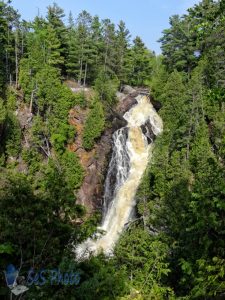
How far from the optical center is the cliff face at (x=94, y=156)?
110ft

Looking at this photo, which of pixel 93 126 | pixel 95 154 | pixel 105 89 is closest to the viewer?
pixel 95 154

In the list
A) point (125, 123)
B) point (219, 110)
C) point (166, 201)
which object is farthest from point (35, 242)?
point (125, 123)

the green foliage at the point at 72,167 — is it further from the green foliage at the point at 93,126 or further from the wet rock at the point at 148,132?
the wet rock at the point at 148,132

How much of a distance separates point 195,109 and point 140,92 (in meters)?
15.2

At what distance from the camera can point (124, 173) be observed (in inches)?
1299

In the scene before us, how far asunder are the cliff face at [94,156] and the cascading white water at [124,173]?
2.89 ft

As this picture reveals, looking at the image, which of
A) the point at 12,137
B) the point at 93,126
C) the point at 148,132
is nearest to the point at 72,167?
the point at 93,126

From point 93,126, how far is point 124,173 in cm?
674

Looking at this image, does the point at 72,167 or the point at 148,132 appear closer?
the point at 72,167

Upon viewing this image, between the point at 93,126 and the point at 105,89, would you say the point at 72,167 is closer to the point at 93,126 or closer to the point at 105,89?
the point at 93,126

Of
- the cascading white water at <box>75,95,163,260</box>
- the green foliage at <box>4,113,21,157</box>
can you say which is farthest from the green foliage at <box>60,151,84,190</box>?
the green foliage at <box>4,113,21,157</box>

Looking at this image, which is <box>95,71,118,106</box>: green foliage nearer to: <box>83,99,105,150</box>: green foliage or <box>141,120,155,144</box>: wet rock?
<box>83,99,105,150</box>: green foliage

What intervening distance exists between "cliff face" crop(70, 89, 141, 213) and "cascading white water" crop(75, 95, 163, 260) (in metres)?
0.88

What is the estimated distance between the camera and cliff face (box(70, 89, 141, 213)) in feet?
110
